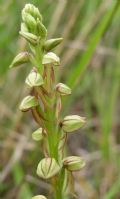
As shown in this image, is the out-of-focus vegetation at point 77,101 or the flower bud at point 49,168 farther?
the out-of-focus vegetation at point 77,101

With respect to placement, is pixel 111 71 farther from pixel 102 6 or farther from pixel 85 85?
pixel 102 6

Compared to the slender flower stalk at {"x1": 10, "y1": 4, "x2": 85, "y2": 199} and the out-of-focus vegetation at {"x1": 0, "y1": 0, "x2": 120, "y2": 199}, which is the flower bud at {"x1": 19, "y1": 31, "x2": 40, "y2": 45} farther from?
the out-of-focus vegetation at {"x1": 0, "y1": 0, "x2": 120, "y2": 199}

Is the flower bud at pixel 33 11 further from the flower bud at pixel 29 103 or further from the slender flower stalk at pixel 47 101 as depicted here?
the flower bud at pixel 29 103

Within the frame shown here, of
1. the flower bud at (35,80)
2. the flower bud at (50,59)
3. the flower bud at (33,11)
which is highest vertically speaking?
the flower bud at (33,11)

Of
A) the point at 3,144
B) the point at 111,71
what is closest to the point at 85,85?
the point at 111,71

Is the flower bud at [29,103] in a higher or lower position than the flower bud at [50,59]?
lower

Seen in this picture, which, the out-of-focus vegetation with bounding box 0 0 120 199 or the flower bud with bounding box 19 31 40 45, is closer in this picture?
the flower bud with bounding box 19 31 40 45

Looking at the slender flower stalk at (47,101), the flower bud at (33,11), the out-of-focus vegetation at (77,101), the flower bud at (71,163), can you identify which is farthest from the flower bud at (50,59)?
the out-of-focus vegetation at (77,101)

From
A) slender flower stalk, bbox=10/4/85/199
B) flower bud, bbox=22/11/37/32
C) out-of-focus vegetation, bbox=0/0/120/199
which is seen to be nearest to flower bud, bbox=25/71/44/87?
slender flower stalk, bbox=10/4/85/199

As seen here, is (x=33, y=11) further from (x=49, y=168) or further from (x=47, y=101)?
(x=49, y=168)
